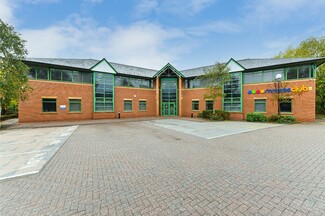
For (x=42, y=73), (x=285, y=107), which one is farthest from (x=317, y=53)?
(x=42, y=73)

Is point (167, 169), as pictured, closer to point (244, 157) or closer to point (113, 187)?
point (113, 187)

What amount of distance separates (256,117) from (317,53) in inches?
877

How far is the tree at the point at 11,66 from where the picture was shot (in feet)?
41.8

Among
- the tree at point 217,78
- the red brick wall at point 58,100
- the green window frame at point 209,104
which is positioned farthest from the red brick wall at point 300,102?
the red brick wall at point 58,100

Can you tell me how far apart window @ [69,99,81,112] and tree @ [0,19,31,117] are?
5478mm

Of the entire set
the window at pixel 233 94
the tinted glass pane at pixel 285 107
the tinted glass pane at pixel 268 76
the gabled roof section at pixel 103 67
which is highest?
the gabled roof section at pixel 103 67

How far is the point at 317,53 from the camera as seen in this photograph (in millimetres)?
27156

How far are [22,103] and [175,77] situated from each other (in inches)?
861

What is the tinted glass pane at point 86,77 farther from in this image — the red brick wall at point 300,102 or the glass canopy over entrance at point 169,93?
the red brick wall at point 300,102

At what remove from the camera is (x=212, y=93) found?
67.6 ft

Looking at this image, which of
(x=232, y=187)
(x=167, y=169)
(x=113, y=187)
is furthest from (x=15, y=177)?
(x=232, y=187)

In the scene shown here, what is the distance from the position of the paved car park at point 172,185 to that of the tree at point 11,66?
1210 centimetres

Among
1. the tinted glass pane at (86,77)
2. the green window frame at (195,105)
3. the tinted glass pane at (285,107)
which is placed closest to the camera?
the tinted glass pane at (285,107)

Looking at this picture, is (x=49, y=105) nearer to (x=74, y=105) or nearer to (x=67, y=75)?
(x=74, y=105)
